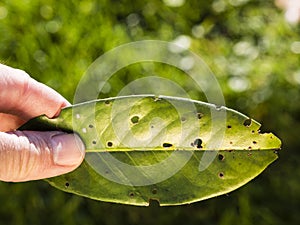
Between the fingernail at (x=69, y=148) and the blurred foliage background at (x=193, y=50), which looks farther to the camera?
the blurred foliage background at (x=193, y=50)

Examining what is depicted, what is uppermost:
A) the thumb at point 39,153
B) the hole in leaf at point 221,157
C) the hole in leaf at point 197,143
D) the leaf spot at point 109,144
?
the hole in leaf at point 197,143

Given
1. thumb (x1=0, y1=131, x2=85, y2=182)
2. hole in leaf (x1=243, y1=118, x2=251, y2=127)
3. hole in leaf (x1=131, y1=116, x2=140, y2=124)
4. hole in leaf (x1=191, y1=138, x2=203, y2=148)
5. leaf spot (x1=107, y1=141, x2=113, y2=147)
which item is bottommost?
thumb (x1=0, y1=131, x2=85, y2=182)

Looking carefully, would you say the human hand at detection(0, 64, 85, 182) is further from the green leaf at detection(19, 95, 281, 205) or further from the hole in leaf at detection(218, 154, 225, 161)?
the hole in leaf at detection(218, 154, 225, 161)

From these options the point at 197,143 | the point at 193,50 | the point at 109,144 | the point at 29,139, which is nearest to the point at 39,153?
the point at 29,139

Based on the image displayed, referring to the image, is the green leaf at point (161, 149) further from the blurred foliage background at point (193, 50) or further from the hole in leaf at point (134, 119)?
the blurred foliage background at point (193, 50)

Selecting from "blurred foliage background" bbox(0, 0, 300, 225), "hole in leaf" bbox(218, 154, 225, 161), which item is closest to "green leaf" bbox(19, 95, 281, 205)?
"hole in leaf" bbox(218, 154, 225, 161)

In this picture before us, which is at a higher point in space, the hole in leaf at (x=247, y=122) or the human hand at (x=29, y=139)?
the hole in leaf at (x=247, y=122)

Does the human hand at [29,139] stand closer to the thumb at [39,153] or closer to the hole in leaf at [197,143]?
the thumb at [39,153]

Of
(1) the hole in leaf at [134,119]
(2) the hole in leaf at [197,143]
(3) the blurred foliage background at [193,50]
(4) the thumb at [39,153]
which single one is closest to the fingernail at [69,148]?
(4) the thumb at [39,153]
